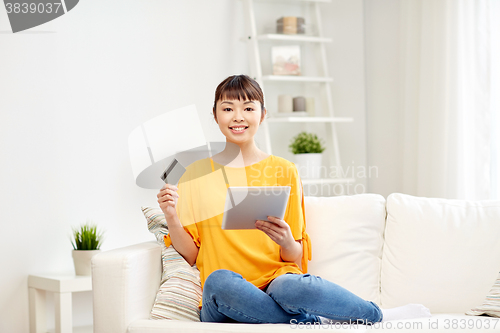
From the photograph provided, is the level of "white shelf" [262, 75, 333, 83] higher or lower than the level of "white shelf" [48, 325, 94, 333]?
higher

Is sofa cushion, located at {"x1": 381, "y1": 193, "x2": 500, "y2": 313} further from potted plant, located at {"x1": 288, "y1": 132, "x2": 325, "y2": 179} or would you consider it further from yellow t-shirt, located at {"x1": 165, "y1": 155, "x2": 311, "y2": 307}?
potted plant, located at {"x1": 288, "y1": 132, "x2": 325, "y2": 179}

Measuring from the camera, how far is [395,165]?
3.27 m

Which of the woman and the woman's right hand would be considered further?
the woman's right hand

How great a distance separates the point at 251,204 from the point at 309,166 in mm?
1534

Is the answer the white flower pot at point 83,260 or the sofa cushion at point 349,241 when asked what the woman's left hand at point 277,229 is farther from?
the white flower pot at point 83,260

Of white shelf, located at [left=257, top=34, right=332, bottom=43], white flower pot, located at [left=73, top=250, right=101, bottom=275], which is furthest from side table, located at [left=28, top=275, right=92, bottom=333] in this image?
white shelf, located at [left=257, top=34, right=332, bottom=43]

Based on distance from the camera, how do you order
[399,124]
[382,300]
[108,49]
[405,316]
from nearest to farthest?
[405,316] < [382,300] < [108,49] < [399,124]

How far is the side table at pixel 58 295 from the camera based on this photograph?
7.68ft

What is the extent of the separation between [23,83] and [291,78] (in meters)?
1.38

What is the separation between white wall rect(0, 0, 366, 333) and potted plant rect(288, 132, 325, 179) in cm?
49

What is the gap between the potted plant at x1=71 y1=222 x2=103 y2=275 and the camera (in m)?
A: 2.47

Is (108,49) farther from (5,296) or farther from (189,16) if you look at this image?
(5,296)

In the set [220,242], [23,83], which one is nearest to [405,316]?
[220,242]

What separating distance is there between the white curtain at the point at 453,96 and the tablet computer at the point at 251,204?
1.44 meters
